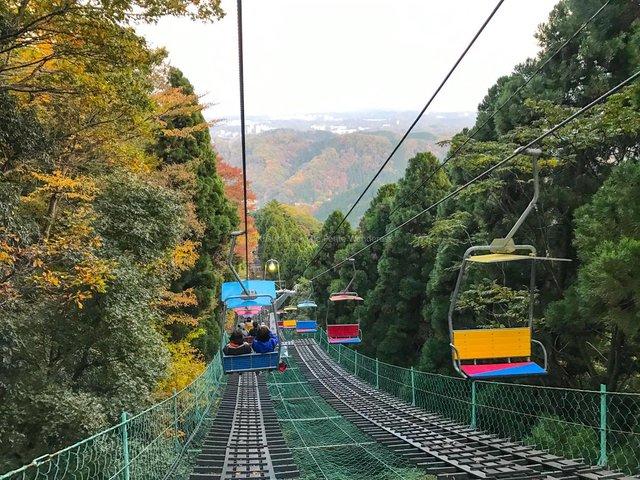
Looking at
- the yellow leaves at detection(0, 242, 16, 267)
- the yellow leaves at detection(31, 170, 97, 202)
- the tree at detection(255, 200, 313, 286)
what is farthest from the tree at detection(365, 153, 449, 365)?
the tree at detection(255, 200, 313, 286)

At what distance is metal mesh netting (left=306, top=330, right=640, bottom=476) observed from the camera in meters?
5.34

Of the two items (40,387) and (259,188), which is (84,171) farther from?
(259,188)

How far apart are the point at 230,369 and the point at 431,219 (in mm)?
9640

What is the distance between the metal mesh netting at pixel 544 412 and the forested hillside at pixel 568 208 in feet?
1.61

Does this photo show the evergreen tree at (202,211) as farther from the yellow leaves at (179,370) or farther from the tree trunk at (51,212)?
the tree trunk at (51,212)

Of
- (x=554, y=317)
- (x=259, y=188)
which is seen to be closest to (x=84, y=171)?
(x=554, y=317)

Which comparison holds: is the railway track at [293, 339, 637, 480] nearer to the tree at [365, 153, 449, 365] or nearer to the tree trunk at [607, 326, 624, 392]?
the tree trunk at [607, 326, 624, 392]

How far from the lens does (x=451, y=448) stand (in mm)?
5113

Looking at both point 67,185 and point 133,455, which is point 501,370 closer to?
point 133,455

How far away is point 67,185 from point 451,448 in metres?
5.41

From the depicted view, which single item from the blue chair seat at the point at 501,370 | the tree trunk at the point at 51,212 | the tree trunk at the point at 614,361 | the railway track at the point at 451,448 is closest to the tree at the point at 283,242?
the railway track at the point at 451,448

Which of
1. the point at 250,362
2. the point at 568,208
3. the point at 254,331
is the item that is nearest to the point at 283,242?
the point at 254,331

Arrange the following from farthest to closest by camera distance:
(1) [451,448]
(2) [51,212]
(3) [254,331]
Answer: (3) [254,331] < (2) [51,212] < (1) [451,448]

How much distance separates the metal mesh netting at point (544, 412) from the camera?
5.34 m
